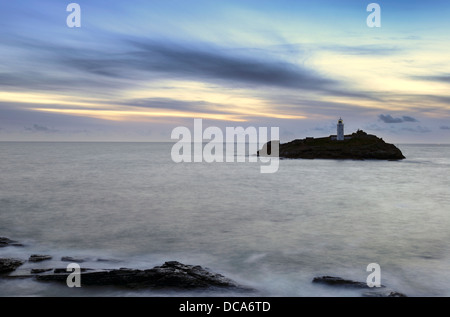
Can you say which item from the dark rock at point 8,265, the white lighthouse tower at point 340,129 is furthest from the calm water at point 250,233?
the white lighthouse tower at point 340,129

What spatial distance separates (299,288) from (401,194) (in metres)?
27.2

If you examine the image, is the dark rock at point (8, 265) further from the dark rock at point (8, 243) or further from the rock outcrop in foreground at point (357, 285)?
the rock outcrop in foreground at point (357, 285)

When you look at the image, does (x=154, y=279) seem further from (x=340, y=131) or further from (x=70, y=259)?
(x=340, y=131)

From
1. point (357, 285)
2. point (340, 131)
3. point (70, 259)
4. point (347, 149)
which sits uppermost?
point (340, 131)

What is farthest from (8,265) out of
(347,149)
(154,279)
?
(347,149)

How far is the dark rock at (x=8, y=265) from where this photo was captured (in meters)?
10.6

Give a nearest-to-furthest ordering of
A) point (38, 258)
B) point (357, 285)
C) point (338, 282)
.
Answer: point (357, 285), point (338, 282), point (38, 258)

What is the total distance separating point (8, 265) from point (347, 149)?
86483 mm

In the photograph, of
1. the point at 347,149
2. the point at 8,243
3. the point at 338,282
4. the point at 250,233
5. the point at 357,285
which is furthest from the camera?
the point at 347,149

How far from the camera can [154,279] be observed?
10.0 meters

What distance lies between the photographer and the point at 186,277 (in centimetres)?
1007

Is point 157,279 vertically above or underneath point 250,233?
above

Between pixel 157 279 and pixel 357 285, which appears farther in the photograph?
pixel 357 285
